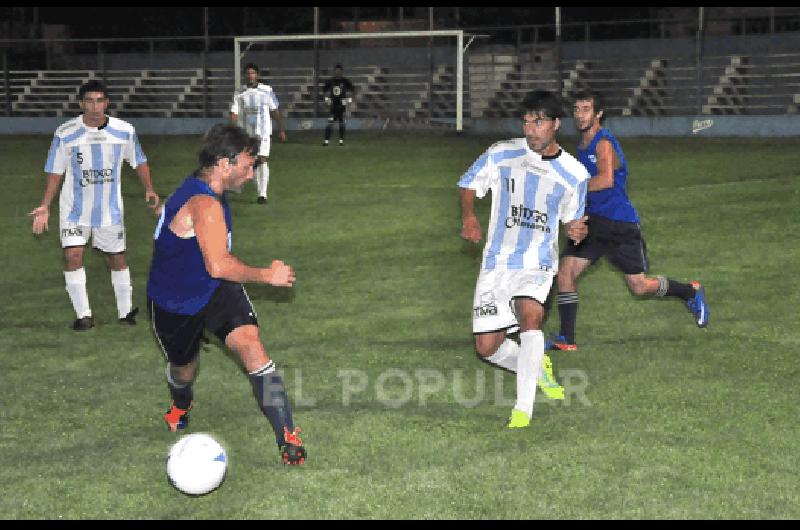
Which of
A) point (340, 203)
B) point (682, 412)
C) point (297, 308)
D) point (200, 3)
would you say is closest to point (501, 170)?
point (682, 412)

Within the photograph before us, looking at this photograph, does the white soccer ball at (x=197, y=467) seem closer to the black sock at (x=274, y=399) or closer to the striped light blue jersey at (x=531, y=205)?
the black sock at (x=274, y=399)

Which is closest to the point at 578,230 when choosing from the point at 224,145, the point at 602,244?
the point at 602,244

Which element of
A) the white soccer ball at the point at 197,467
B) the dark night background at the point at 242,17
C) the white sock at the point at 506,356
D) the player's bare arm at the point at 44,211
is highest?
the dark night background at the point at 242,17

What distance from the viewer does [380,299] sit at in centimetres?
1083

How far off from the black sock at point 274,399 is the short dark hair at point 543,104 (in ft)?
6.91

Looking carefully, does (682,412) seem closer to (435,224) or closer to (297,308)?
(297,308)

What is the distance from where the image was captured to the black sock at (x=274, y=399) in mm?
6004

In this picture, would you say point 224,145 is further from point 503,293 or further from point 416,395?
point 416,395

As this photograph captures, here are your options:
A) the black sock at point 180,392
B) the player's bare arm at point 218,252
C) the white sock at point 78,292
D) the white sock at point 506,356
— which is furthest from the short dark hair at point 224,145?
the white sock at point 78,292

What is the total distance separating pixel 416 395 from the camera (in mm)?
7438

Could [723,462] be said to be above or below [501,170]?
below

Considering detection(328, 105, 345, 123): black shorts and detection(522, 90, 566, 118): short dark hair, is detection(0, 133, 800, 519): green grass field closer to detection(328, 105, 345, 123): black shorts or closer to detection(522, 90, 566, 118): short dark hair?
detection(522, 90, 566, 118): short dark hair

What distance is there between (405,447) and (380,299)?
4.56 m

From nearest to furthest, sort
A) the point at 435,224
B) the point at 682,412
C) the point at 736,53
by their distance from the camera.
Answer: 1. the point at 682,412
2. the point at 435,224
3. the point at 736,53
